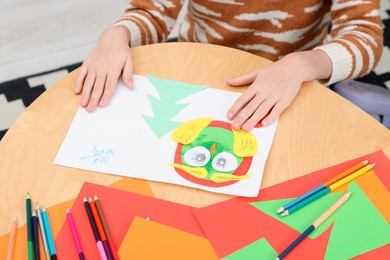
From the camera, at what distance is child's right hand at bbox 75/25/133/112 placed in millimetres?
820

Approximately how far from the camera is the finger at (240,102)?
31.0 inches

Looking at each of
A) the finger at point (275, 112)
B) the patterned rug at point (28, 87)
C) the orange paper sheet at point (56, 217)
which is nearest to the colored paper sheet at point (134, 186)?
the orange paper sheet at point (56, 217)

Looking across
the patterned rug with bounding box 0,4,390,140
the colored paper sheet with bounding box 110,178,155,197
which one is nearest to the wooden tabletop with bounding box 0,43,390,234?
the colored paper sheet with bounding box 110,178,155,197

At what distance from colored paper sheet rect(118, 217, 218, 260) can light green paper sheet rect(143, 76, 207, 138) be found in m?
0.16

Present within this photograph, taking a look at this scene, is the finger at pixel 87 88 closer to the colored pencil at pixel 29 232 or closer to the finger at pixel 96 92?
the finger at pixel 96 92

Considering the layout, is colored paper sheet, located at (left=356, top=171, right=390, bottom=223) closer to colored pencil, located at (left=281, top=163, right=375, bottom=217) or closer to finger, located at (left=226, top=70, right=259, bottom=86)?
colored pencil, located at (left=281, top=163, right=375, bottom=217)

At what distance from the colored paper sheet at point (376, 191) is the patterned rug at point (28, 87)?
97 centimetres

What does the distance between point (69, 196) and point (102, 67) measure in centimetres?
25

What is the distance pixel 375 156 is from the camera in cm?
75

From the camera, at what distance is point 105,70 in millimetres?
856

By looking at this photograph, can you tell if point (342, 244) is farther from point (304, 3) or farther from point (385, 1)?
point (385, 1)

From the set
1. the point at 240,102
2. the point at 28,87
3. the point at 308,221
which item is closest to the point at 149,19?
the point at 240,102

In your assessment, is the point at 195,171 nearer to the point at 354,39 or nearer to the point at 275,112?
the point at 275,112

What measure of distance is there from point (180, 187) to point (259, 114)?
0.17 m
